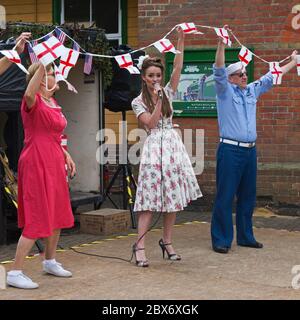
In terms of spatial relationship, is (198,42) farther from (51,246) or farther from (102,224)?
(51,246)

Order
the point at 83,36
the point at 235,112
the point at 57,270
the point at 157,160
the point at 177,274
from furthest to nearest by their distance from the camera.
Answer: the point at 83,36
the point at 235,112
the point at 157,160
the point at 177,274
the point at 57,270

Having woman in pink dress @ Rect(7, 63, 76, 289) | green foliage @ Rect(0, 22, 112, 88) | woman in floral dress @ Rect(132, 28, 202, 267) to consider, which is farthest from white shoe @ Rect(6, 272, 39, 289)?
green foliage @ Rect(0, 22, 112, 88)

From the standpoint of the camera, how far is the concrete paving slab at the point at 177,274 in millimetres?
5453

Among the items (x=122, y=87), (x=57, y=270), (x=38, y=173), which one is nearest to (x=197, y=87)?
(x=122, y=87)

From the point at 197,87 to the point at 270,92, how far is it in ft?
3.97

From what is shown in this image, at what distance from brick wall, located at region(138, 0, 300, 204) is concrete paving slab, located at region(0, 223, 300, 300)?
2490 mm

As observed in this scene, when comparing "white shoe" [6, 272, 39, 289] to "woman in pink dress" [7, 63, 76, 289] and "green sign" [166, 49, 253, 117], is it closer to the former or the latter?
"woman in pink dress" [7, 63, 76, 289]

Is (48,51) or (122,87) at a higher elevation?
(48,51)

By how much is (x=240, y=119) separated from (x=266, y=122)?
3264 mm

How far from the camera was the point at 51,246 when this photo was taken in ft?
19.5

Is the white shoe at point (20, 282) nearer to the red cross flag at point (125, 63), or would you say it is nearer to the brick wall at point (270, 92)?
the red cross flag at point (125, 63)

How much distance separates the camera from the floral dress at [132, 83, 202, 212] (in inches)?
251

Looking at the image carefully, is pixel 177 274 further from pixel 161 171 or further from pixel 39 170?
pixel 39 170

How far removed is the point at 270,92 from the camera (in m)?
10.1
